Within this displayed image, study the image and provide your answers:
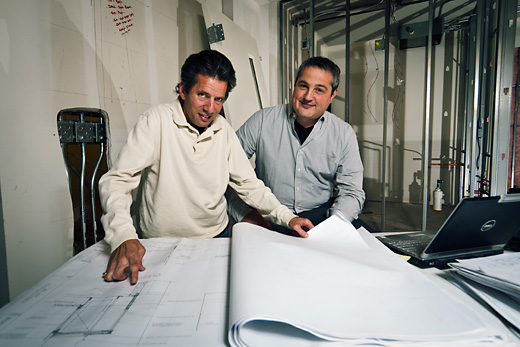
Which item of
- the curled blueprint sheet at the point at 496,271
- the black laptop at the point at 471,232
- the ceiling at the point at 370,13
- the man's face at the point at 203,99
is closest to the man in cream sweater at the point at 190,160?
the man's face at the point at 203,99

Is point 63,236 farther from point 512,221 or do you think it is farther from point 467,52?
point 467,52

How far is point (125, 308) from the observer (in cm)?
49

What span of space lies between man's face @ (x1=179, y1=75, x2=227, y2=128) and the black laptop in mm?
809

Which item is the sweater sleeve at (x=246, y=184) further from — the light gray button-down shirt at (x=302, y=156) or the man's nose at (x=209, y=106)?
the light gray button-down shirt at (x=302, y=156)

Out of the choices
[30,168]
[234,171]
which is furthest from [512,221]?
[30,168]

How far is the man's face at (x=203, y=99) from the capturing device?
3.69 ft

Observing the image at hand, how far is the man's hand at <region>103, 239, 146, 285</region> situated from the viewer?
0.60m

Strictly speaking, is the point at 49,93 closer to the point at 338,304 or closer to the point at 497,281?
the point at 338,304

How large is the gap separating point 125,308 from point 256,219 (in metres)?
0.88

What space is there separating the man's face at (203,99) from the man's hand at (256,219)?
1.57 feet

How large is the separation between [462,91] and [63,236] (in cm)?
518

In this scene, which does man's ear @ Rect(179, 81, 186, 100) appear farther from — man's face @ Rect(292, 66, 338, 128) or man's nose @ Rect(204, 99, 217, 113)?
man's face @ Rect(292, 66, 338, 128)

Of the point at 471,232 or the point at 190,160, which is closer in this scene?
the point at 471,232

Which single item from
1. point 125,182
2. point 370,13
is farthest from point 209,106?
point 370,13
